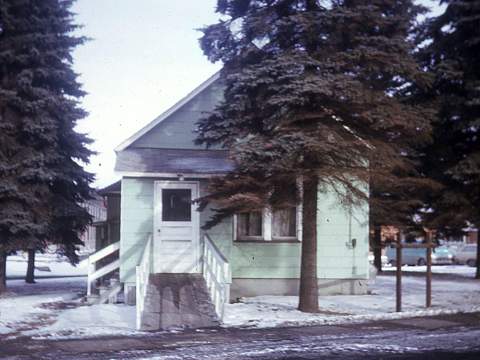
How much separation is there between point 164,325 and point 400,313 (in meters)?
5.12

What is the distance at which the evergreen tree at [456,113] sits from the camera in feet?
67.0

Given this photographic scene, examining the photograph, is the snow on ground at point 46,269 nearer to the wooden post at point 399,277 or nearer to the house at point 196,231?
the house at point 196,231

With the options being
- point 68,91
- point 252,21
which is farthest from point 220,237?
point 68,91

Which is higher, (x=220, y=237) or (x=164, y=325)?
(x=220, y=237)

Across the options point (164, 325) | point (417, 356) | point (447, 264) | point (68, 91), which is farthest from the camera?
point (447, 264)

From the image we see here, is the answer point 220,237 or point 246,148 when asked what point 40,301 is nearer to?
point 220,237

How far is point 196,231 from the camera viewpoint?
16.2 meters

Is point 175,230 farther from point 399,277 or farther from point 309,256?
point 399,277

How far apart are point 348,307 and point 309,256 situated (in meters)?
1.67

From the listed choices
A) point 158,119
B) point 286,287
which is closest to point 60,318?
point 286,287

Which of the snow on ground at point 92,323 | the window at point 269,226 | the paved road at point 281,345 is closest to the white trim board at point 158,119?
the window at point 269,226

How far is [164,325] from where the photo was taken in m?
11.5

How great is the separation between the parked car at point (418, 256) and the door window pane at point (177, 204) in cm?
2499

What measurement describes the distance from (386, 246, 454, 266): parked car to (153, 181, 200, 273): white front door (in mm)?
24941
